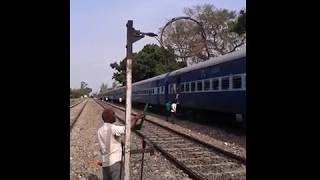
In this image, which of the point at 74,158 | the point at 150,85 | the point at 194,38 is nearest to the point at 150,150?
the point at 74,158

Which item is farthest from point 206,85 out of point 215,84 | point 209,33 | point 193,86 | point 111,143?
point 209,33

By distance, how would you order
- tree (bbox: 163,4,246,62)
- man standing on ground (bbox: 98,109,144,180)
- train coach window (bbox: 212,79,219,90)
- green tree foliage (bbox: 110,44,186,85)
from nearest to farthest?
man standing on ground (bbox: 98,109,144,180)
train coach window (bbox: 212,79,219,90)
tree (bbox: 163,4,246,62)
green tree foliage (bbox: 110,44,186,85)

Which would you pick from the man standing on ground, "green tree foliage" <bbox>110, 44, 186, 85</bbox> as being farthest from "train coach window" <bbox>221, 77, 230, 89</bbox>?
"green tree foliage" <bbox>110, 44, 186, 85</bbox>

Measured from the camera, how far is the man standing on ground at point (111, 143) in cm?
521

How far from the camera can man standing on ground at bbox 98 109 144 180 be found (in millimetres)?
5211

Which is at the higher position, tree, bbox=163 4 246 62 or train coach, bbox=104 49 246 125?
tree, bbox=163 4 246 62

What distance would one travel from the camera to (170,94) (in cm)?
2705

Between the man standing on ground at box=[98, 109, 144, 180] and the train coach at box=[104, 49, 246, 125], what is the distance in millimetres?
9194

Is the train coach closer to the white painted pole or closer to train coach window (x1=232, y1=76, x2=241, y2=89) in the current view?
train coach window (x1=232, y1=76, x2=241, y2=89)

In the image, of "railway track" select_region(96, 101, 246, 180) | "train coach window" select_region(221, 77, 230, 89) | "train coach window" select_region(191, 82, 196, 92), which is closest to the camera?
"railway track" select_region(96, 101, 246, 180)

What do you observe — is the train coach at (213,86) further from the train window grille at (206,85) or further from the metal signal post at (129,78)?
the metal signal post at (129,78)

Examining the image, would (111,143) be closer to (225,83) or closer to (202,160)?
(202,160)

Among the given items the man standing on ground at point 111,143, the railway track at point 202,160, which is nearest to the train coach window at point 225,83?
the railway track at point 202,160
